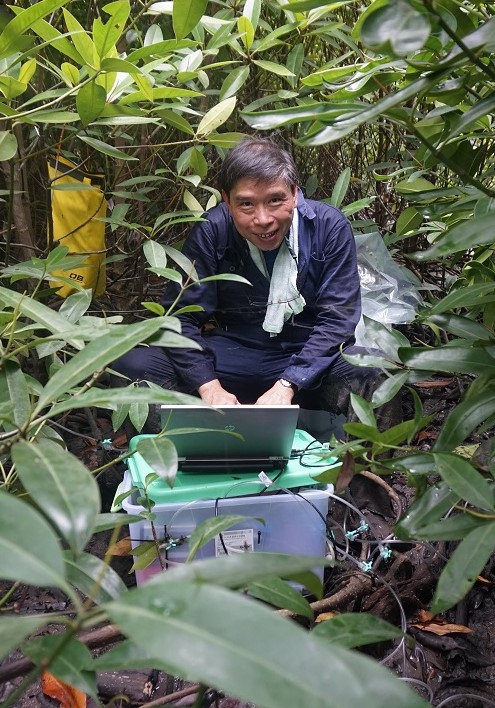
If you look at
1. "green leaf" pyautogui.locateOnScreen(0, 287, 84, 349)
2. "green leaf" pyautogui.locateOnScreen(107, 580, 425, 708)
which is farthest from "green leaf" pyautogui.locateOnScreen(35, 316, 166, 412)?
"green leaf" pyautogui.locateOnScreen(107, 580, 425, 708)

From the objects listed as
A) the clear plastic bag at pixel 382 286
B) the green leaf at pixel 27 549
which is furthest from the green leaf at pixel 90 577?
the clear plastic bag at pixel 382 286

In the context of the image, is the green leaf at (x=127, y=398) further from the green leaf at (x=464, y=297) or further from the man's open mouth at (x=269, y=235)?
the man's open mouth at (x=269, y=235)

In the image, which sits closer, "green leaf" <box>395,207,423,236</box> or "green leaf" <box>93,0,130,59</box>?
"green leaf" <box>93,0,130,59</box>

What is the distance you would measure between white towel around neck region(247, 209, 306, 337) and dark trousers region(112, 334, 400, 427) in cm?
13

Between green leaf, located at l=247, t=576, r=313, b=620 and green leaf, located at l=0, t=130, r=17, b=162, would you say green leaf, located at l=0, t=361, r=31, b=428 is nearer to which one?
green leaf, located at l=247, t=576, r=313, b=620

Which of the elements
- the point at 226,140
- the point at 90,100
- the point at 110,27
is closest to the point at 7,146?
the point at 90,100

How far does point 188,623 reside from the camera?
0.30 metres

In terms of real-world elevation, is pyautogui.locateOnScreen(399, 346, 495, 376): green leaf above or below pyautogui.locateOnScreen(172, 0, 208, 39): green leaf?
below

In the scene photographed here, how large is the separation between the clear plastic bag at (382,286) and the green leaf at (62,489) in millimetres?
1773

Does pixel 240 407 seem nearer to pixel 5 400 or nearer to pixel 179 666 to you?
pixel 5 400

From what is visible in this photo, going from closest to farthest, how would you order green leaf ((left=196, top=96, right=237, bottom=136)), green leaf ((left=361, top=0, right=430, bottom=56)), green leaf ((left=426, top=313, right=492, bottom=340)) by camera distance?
green leaf ((left=361, top=0, right=430, bottom=56)) → green leaf ((left=426, top=313, right=492, bottom=340)) → green leaf ((left=196, top=96, right=237, bottom=136))

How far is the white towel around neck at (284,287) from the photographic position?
205 cm

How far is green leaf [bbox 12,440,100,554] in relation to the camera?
1.24 ft

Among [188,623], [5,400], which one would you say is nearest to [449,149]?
[5,400]
